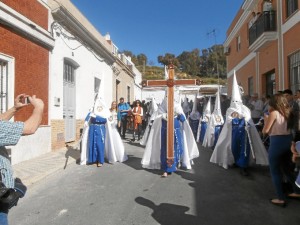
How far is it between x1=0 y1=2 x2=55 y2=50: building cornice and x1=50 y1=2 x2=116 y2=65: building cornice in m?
1.20

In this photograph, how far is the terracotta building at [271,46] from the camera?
1294 cm

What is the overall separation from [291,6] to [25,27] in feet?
33.3

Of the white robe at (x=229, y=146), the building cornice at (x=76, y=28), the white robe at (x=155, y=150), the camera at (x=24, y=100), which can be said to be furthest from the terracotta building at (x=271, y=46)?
the camera at (x=24, y=100)

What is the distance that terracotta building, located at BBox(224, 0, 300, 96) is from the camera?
12944 millimetres

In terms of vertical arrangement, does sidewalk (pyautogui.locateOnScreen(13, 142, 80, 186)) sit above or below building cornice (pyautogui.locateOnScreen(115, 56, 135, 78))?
below

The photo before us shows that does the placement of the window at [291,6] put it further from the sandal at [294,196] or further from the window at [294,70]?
the sandal at [294,196]

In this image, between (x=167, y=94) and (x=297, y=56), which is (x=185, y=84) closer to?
(x=167, y=94)

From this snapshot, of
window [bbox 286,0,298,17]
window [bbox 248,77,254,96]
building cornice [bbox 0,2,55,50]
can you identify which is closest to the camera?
building cornice [bbox 0,2,55,50]

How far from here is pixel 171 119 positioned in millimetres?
Result: 7504

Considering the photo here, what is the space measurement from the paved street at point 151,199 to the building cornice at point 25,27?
3.82m

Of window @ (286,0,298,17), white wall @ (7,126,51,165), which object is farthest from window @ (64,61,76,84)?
window @ (286,0,298,17)

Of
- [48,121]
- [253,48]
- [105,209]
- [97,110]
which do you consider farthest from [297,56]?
[105,209]

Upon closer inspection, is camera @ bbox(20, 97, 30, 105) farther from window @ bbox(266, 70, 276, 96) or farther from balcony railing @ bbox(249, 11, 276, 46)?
window @ bbox(266, 70, 276, 96)

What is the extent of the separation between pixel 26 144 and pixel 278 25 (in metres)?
11.5
